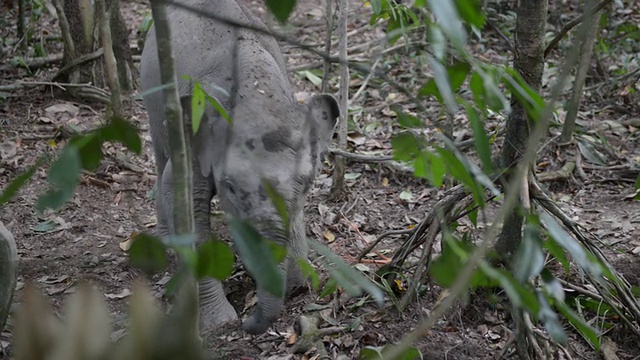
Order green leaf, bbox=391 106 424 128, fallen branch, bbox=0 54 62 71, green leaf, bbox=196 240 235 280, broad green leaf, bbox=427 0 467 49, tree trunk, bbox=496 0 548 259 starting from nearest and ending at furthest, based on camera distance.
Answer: broad green leaf, bbox=427 0 467 49
green leaf, bbox=196 240 235 280
green leaf, bbox=391 106 424 128
tree trunk, bbox=496 0 548 259
fallen branch, bbox=0 54 62 71

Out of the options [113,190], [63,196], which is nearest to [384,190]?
[113,190]

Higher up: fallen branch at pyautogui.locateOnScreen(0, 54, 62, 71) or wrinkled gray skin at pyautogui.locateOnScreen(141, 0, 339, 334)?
wrinkled gray skin at pyautogui.locateOnScreen(141, 0, 339, 334)

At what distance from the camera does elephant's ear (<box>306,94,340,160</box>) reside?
4.23 m

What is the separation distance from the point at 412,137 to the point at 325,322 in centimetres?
193

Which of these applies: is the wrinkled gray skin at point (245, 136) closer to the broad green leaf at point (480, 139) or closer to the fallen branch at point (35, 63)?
the broad green leaf at point (480, 139)

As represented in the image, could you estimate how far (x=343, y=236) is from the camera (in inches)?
204

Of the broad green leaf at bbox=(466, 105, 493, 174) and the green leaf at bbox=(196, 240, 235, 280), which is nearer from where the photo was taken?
the green leaf at bbox=(196, 240, 235, 280)

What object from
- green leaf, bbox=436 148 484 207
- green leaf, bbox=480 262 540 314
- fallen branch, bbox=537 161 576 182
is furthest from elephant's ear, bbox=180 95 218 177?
green leaf, bbox=480 262 540 314

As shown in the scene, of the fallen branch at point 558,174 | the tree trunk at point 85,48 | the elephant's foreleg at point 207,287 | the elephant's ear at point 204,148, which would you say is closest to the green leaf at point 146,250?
the elephant's ear at point 204,148

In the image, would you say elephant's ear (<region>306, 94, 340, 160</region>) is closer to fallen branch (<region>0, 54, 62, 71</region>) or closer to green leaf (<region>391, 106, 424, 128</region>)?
green leaf (<region>391, 106, 424, 128</region>)

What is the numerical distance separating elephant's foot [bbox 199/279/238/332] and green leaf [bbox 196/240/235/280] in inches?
107

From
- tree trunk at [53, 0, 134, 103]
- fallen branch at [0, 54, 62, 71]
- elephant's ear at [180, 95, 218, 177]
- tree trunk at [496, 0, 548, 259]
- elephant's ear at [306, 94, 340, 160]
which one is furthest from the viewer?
fallen branch at [0, 54, 62, 71]

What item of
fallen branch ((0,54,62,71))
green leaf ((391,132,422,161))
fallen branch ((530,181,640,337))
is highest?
green leaf ((391,132,422,161))

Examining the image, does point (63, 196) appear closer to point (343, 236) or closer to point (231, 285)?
point (231, 285)
